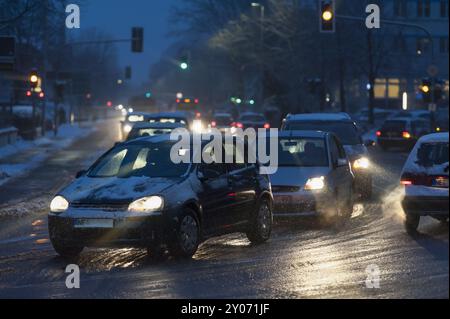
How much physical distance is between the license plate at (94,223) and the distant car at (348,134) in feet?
31.0

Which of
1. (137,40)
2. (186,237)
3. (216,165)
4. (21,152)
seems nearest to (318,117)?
(216,165)

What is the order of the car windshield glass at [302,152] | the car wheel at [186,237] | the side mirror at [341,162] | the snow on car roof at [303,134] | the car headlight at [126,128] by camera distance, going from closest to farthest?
the car wheel at [186,237], the car windshield glass at [302,152], the side mirror at [341,162], the snow on car roof at [303,134], the car headlight at [126,128]

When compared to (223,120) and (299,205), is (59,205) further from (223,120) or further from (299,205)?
(223,120)

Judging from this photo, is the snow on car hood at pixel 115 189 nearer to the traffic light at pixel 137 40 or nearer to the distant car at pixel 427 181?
the distant car at pixel 427 181

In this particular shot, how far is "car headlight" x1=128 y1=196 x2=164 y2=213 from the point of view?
11734 mm

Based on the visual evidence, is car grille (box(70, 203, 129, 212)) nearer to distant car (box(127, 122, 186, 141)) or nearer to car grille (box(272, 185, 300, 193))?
car grille (box(272, 185, 300, 193))

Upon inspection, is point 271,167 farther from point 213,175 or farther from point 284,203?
point 213,175

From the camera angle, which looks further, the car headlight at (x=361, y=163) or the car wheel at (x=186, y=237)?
the car headlight at (x=361, y=163)

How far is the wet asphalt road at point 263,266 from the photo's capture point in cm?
947

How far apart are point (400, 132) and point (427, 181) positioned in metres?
38.1

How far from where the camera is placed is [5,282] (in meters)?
10.6

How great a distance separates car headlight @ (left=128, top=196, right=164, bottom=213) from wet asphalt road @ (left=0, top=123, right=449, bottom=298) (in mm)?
624

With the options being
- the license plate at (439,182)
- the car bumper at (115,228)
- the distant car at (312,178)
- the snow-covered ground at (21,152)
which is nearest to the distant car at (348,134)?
the distant car at (312,178)

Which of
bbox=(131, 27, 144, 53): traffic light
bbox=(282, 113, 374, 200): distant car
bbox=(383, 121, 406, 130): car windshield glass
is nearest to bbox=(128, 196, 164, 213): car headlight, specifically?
bbox=(282, 113, 374, 200): distant car
